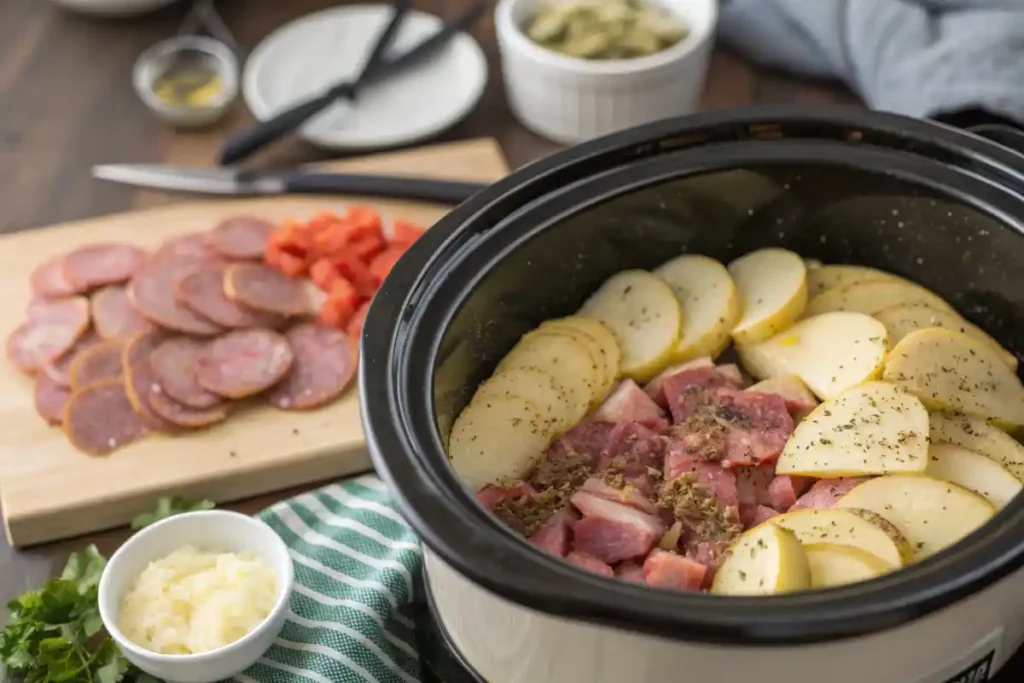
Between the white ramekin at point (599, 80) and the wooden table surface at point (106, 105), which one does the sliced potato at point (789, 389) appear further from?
the wooden table surface at point (106, 105)

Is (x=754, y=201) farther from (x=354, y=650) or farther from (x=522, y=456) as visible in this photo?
(x=354, y=650)

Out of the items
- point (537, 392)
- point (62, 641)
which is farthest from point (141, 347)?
point (537, 392)

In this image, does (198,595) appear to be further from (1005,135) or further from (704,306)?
(1005,135)

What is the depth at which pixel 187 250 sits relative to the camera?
5.77ft

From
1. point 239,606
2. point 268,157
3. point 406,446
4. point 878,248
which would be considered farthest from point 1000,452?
point 268,157

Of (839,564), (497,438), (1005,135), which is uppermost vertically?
(1005,135)

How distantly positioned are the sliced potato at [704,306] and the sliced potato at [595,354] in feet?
0.29

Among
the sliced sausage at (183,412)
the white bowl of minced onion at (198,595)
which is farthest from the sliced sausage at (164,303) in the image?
the white bowl of minced onion at (198,595)

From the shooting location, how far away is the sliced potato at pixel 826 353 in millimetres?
1250

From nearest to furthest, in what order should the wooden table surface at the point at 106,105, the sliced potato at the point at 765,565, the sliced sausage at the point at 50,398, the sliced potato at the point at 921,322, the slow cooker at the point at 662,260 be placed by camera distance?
the slow cooker at the point at 662,260 → the sliced potato at the point at 765,565 → the sliced potato at the point at 921,322 → the sliced sausage at the point at 50,398 → the wooden table surface at the point at 106,105

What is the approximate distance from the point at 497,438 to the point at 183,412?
533 millimetres

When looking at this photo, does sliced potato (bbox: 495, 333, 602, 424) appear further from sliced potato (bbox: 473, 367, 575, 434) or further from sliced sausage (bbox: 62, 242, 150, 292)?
sliced sausage (bbox: 62, 242, 150, 292)

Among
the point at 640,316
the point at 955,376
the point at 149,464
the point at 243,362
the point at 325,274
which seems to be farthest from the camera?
the point at 325,274

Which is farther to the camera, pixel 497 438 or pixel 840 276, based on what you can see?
pixel 840 276
